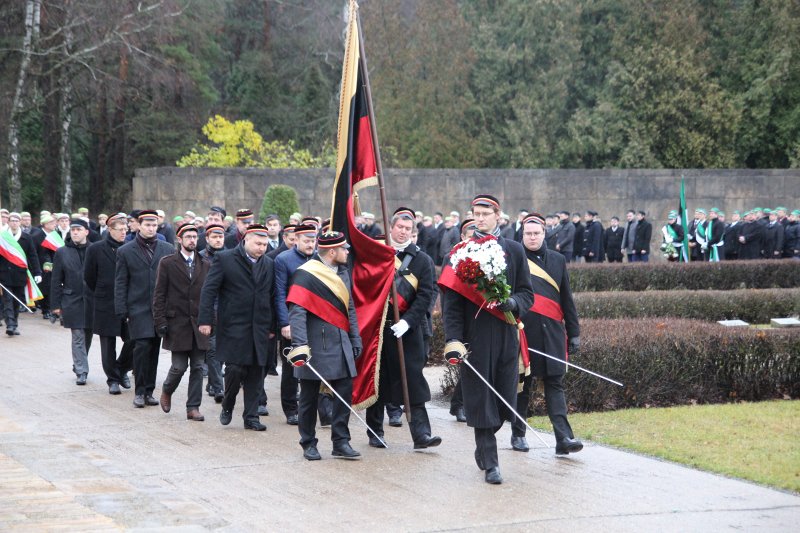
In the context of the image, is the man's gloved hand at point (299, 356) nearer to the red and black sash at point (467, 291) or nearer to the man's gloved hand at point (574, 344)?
the red and black sash at point (467, 291)

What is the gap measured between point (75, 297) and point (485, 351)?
7.15m

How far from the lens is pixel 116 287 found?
1210 centimetres

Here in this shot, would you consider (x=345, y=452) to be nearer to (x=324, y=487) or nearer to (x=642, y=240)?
(x=324, y=487)

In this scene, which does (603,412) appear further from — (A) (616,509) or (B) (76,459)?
(B) (76,459)

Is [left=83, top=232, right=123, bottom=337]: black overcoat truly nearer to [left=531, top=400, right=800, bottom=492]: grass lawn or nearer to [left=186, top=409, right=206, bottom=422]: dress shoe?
[left=186, top=409, right=206, bottom=422]: dress shoe

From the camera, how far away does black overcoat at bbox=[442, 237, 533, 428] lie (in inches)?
321

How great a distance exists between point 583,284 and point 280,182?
32.9ft

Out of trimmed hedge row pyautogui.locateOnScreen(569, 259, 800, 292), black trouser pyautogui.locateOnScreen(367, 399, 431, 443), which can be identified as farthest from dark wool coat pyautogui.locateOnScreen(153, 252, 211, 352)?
trimmed hedge row pyautogui.locateOnScreen(569, 259, 800, 292)

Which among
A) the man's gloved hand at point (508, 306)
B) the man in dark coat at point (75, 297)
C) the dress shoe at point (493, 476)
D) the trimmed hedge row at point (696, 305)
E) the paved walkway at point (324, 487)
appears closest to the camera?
the paved walkway at point (324, 487)

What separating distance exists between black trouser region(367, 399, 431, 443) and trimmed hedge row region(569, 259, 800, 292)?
1177 centimetres

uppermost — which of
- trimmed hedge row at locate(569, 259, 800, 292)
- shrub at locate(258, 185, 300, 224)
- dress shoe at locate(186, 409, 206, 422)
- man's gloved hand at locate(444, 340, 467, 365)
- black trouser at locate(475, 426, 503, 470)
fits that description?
shrub at locate(258, 185, 300, 224)

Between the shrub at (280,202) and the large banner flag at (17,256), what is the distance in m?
7.06

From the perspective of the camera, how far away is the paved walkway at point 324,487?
6.91m

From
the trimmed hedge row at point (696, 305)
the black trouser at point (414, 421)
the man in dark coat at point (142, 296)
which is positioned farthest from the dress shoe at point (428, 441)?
the trimmed hedge row at point (696, 305)
